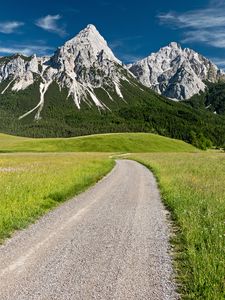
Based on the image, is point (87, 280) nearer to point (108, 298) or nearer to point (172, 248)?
point (108, 298)

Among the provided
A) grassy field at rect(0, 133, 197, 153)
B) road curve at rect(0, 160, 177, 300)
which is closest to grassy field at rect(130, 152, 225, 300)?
road curve at rect(0, 160, 177, 300)

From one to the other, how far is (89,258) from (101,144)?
462 feet

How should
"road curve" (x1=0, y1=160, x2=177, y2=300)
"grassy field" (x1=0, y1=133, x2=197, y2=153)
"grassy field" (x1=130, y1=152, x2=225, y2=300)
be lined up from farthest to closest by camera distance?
"grassy field" (x1=0, y1=133, x2=197, y2=153), "road curve" (x1=0, y1=160, x2=177, y2=300), "grassy field" (x1=130, y1=152, x2=225, y2=300)

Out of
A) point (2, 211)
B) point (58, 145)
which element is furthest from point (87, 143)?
Result: point (2, 211)

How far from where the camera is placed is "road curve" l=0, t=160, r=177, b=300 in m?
7.98

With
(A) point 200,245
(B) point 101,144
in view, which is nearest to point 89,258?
(A) point 200,245

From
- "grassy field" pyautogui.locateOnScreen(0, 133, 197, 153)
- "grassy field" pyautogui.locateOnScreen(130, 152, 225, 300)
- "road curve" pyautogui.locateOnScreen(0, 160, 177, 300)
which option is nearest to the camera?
"grassy field" pyautogui.locateOnScreen(130, 152, 225, 300)

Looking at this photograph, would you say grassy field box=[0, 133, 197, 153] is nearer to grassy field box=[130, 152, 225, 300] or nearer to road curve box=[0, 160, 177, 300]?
grassy field box=[130, 152, 225, 300]

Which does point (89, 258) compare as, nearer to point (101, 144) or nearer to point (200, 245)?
point (200, 245)

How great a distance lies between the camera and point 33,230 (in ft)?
45.0

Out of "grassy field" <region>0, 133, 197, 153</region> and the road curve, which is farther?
"grassy field" <region>0, 133, 197, 153</region>

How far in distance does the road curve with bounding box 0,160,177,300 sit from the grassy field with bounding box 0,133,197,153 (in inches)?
4672

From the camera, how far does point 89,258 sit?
33.7ft

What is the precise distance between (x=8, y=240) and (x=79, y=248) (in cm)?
251
